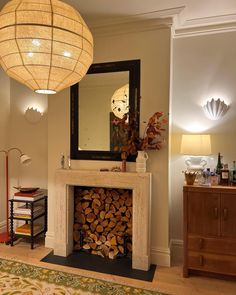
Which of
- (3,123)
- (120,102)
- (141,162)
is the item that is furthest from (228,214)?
(3,123)

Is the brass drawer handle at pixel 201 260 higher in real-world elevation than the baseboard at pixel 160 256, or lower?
higher

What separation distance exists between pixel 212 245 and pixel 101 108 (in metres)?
1.92

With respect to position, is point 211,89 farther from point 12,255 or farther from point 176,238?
point 12,255

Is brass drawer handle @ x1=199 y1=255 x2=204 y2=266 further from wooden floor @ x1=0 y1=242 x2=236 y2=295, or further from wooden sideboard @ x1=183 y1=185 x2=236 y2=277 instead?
wooden floor @ x1=0 y1=242 x2=236 y2=295

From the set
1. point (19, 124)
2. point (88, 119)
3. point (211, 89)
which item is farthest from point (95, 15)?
point (19, 124)

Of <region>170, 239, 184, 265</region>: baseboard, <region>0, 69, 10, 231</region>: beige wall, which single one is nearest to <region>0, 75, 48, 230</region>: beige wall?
<region>0, 69, 10, 231</region>: beige wall

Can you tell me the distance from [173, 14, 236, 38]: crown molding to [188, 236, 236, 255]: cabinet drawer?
7.77 feet

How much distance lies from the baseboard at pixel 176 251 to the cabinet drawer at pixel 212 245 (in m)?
0.47

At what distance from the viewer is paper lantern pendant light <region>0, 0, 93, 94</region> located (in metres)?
1.23

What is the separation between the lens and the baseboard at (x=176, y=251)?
2838mm

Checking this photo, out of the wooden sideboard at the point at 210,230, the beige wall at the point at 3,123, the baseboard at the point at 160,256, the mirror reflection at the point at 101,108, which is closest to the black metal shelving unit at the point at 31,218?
the beige wall at the point at 3,123

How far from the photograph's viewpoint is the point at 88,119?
296 cm

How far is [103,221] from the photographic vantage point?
9.64 ft

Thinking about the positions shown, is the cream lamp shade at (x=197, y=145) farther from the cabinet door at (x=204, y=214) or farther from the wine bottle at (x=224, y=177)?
the cabinet door at (x=204, y=214)
